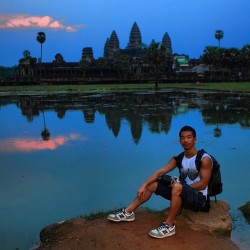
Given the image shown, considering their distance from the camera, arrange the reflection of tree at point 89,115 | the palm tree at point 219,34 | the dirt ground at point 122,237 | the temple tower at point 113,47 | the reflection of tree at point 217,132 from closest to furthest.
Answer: the dirt ground at point 122,237 < the reflection of tree at point 217,132 < the reflection of tree at point 89,115 < the palm tree at point 219,34 < the temple tower at point 113,47

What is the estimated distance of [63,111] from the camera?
941 inches

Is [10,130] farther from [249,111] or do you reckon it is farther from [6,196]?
[249,111]

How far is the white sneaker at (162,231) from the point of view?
5.33 meters

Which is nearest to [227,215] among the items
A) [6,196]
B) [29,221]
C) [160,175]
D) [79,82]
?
[160,175]

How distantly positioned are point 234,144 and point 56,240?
7.86m

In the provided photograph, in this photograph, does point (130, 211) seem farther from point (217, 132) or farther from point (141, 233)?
point (217, 132)

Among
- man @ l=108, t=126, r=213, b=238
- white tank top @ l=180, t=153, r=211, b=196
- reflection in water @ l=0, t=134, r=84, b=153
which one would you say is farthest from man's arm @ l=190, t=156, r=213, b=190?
reflection in water @ l=0, t=134, r=84, b=153

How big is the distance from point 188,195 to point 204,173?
348 millimetres

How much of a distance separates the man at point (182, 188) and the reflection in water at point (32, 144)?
22.9 ft

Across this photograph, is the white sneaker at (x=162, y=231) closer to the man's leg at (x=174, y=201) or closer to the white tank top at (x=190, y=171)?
the man's leg at (x=174, y=201)

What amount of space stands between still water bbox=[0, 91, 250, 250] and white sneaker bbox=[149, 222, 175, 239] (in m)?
0.90

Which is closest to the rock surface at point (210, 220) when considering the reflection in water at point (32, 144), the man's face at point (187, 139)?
the man's face at point (187, 139)

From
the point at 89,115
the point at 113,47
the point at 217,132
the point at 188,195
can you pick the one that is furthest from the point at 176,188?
the point at 113,47

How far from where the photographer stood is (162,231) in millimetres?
5352
